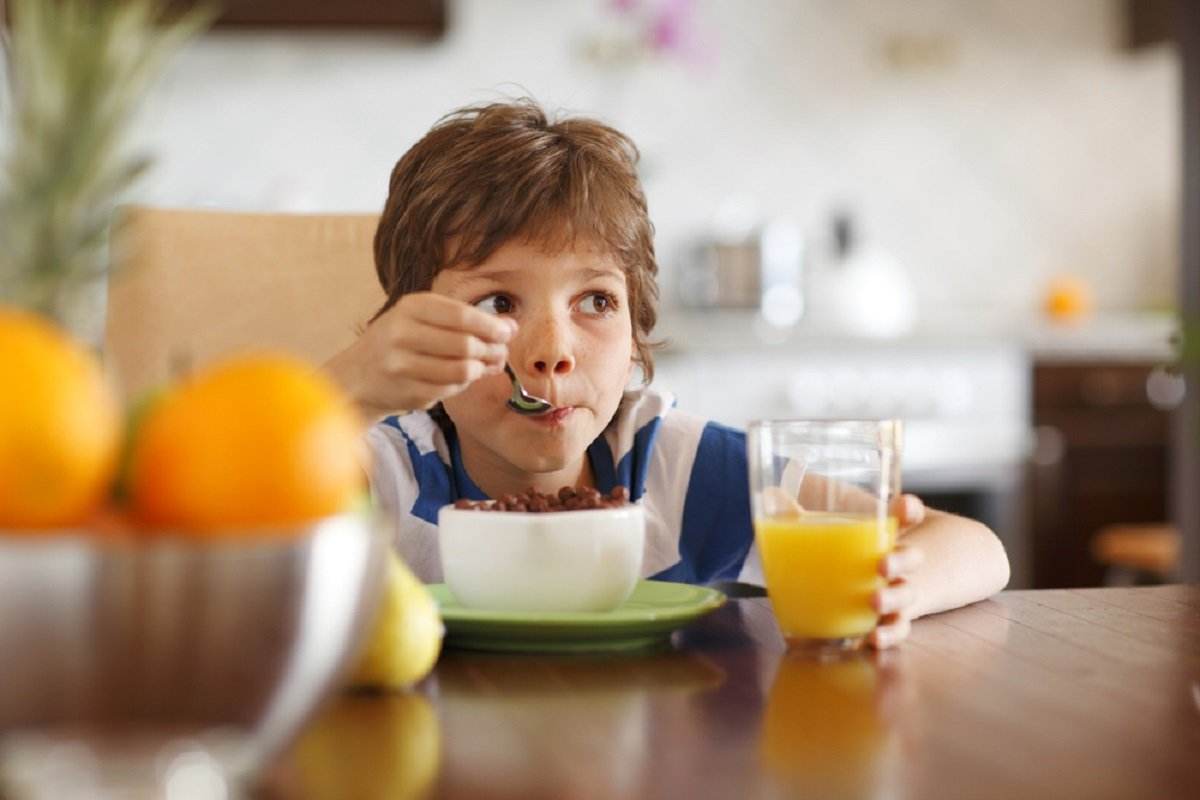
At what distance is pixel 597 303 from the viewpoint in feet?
4.66

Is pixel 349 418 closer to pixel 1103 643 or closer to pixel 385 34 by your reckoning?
pixel 1103 643

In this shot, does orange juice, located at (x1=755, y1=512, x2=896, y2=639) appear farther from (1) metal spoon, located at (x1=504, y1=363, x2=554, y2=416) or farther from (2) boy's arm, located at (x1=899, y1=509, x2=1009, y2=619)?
(1) metal spoon, located at (x1=504, y1=363, x2=554, y2=416)

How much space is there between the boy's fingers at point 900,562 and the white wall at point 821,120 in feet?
10.7

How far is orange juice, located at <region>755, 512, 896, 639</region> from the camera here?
0.96 metres

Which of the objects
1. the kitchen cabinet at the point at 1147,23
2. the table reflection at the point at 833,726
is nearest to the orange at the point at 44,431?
the table reflection at the point at 833,726

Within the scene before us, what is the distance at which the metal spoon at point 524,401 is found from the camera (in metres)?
1.37

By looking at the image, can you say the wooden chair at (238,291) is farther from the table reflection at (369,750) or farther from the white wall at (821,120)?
the white wall at (821,120)

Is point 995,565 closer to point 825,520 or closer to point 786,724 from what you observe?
point 825,520

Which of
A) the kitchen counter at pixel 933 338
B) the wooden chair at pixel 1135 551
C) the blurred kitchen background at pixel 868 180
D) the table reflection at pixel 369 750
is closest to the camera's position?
the table reflection at pixel 369 750

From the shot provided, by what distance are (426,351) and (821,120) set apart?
3.67 meters

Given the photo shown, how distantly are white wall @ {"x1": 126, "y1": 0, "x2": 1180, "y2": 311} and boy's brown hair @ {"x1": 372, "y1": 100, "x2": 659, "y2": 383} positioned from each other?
2.55 metres

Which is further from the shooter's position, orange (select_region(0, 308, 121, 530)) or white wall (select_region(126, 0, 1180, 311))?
white wall (select_region(126, 0, 1180, 311))

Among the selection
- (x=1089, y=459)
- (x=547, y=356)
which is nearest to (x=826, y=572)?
(x=547, y=356)

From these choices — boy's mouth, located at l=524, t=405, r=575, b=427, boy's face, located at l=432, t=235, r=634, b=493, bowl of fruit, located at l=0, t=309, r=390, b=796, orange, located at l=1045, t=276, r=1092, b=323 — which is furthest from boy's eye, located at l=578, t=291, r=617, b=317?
orange, located at l=1045, t=276, r=1092, b=323
